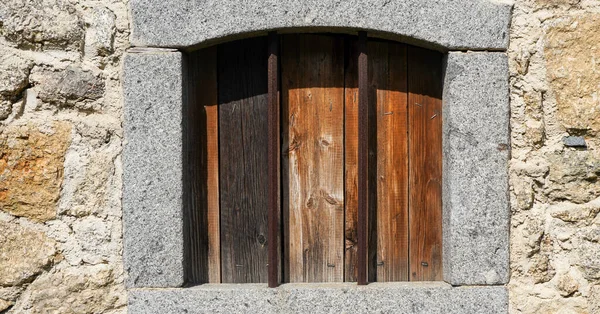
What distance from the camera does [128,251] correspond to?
6.90 ft

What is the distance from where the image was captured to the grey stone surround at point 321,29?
210 cm

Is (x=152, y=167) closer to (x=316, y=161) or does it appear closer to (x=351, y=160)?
(x=316, y=161)

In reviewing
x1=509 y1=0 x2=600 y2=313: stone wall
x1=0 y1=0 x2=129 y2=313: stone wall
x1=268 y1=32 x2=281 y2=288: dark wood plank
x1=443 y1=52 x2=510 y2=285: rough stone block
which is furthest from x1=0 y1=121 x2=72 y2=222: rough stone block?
x1=509 y1=0 x2=600 y2=313: stone wall

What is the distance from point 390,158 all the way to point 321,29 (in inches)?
24.4

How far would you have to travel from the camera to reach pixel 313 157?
90.7 inches

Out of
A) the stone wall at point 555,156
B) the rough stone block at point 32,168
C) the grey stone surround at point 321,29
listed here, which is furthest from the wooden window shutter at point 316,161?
the rough stone block at point 32,168

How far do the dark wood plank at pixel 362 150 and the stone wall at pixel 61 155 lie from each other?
3.09 ft

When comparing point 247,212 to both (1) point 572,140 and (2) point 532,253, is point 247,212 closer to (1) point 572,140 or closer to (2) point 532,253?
(2) point 532,253

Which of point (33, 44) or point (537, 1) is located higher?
point (537, 1)

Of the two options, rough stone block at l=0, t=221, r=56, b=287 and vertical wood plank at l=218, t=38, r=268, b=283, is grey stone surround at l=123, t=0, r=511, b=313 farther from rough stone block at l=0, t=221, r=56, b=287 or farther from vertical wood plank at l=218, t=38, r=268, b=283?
rough stone block at l=0, t=221, r=56, b=287

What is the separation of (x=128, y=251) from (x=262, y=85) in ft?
2.86

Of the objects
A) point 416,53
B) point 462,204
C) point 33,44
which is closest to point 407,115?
point 416,53

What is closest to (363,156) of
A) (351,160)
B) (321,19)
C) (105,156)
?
(351,160)

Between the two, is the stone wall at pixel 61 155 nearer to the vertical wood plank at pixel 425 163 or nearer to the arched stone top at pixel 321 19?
the arched stone top at pixel 321 19
